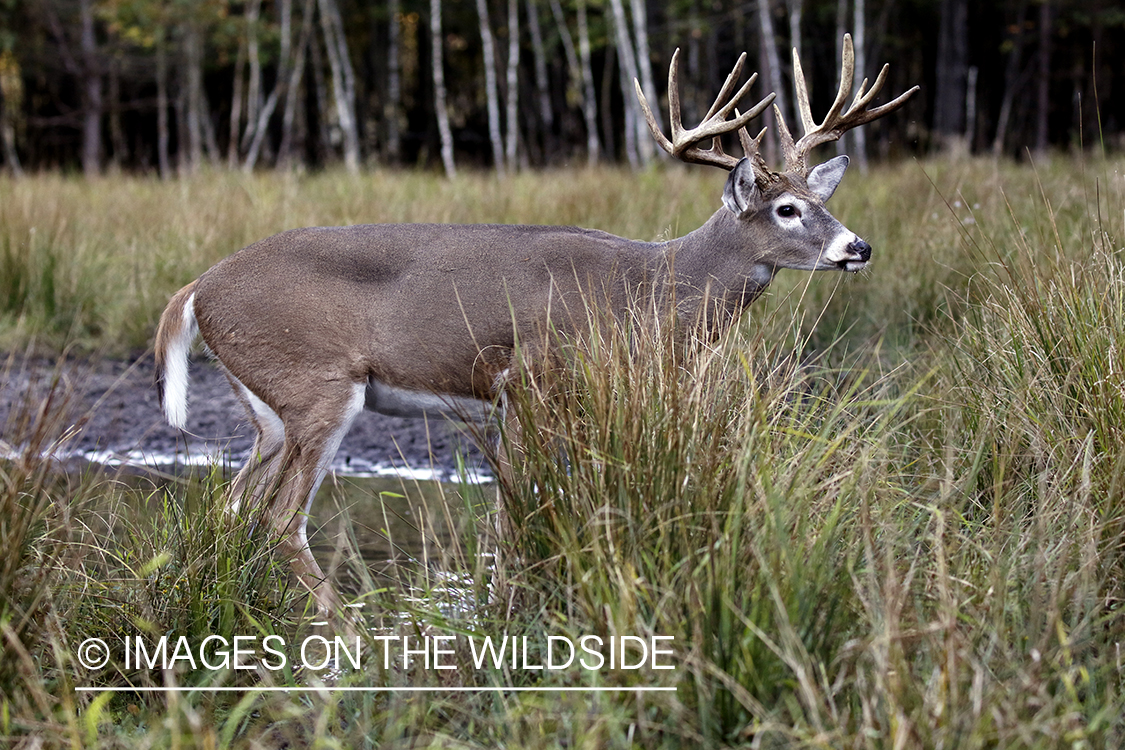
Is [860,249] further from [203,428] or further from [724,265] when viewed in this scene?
[203,428]

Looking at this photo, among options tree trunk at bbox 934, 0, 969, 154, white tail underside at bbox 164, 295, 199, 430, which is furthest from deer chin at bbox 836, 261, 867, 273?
tree trunk at bbox 934, 0, 969, 154

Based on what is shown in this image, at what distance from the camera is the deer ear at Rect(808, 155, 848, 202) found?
4.72 metres

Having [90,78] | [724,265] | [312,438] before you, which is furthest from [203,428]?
[90,78]

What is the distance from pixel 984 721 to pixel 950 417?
1.98 metres

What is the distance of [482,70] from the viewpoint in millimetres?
30562

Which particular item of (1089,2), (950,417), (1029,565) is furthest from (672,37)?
(1029,565)

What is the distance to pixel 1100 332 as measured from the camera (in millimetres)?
3436

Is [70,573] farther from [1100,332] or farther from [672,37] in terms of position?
[672,37]

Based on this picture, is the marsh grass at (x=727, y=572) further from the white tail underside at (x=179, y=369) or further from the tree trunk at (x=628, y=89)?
the tree trunk at (x=628, y=89)

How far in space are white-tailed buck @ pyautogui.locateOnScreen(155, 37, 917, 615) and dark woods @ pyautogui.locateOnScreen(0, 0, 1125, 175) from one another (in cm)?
920

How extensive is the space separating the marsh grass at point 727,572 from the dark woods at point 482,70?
418 inches

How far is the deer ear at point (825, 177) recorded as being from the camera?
4723 millimetres

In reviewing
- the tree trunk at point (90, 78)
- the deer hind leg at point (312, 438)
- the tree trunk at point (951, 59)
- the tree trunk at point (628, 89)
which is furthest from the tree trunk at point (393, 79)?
the deer hind leg at point (312, 438)

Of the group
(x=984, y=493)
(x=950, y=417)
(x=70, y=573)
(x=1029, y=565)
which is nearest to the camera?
(x=1029, y=565)
